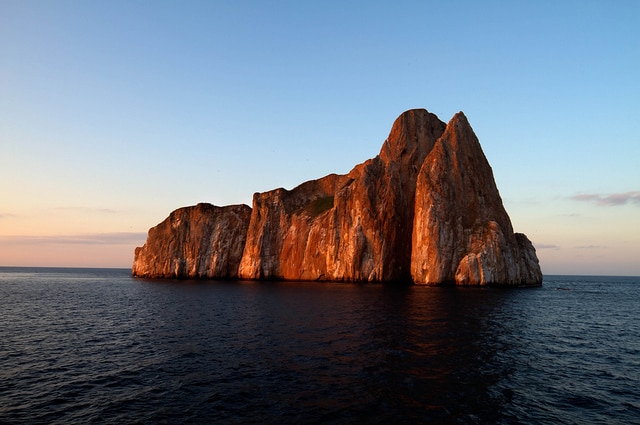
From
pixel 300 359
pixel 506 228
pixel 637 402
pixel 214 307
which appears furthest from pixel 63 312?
pixel 506 228

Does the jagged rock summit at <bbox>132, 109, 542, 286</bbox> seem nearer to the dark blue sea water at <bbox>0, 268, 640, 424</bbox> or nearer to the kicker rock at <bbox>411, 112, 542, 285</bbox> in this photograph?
the kicker rock at <bbox>411, 112, 542, 285</bbox>

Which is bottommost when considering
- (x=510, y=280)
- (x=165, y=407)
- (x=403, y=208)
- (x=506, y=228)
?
(x=165, y=407)

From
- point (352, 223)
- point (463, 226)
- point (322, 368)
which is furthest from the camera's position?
point (352, 223)

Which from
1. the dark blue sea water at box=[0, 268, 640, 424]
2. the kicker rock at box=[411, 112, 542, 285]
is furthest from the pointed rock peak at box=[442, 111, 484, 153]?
the dark blue sea water at box=[0, 268, 640, 424]

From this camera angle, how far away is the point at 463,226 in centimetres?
9038

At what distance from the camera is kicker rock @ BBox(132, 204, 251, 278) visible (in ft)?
432

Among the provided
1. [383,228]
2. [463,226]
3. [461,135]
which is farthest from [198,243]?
[461,135]

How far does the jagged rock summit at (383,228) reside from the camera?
287ft

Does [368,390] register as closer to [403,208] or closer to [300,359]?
[300,359]

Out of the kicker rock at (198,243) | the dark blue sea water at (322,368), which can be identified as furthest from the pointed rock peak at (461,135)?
the kicker rock at (198,243)

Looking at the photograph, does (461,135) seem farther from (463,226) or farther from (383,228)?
(383,228)

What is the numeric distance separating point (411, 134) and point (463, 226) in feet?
124

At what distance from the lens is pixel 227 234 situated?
132 meters

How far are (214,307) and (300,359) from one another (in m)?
31.9
